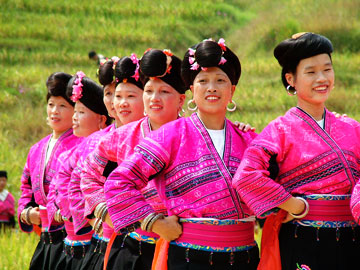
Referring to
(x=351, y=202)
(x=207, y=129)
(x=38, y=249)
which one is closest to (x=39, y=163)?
(x=38, y=249)

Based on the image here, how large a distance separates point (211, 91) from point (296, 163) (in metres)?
0.62

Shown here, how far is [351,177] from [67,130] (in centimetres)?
301

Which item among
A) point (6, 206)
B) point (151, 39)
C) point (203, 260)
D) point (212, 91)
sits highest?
point (151, 39)

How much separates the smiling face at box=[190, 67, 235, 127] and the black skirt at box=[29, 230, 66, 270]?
7.44ft

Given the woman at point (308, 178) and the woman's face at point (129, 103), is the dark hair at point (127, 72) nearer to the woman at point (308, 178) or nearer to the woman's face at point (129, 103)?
the woman's face at point (129, 103)

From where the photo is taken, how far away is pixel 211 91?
3.56 meters

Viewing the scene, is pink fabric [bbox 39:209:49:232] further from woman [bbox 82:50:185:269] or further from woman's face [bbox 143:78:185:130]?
woman's face [bbox 143:78:185:130]

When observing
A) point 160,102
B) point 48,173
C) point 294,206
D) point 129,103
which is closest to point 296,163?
point 294,206

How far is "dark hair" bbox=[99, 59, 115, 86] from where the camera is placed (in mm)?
4844

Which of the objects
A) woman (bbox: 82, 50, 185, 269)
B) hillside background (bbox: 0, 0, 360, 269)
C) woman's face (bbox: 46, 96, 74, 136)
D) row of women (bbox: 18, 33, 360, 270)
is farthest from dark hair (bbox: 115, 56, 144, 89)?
hillside background (bbox: 0, 0, 360, 269)

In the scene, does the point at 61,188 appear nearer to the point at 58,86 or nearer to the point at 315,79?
the point at 58,86

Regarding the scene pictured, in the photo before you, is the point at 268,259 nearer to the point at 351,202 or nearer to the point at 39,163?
the point at 351,202

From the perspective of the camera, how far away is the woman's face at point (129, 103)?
14.8ft

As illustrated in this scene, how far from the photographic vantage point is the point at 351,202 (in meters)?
3.16
